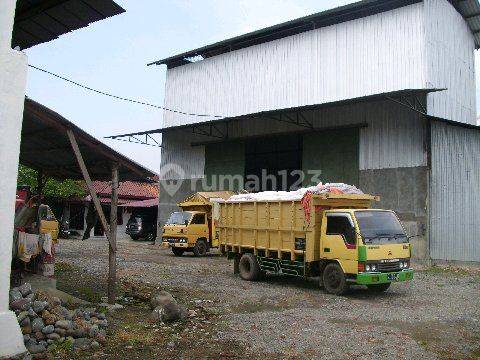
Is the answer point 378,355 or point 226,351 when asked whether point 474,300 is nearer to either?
point 378,355

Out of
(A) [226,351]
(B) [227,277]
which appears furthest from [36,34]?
(B) [227,277]

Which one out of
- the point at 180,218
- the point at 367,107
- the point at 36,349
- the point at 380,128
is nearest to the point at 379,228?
the point at 36,349

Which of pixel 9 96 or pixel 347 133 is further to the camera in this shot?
pixel 347 133

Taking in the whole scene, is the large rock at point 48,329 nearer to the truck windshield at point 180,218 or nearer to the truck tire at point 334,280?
the truck tire at point 334,280

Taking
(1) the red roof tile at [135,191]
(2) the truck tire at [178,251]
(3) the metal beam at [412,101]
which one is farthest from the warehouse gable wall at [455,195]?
(1) the red roof tile at [135,191]

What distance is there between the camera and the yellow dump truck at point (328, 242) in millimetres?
10516

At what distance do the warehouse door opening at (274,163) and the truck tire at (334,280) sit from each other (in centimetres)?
1091

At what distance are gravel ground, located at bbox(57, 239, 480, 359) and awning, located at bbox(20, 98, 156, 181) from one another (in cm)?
312

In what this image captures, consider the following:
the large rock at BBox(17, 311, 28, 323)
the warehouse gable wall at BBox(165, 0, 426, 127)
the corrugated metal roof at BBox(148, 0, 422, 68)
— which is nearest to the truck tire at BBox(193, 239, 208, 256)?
the warehouse gable wall at BBox(165, 0, 426, 127)

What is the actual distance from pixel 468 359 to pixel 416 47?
14.6 meters

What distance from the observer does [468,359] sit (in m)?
6.21

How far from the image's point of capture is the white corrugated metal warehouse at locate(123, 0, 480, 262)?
17.5 metres

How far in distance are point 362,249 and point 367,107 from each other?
35.5ft

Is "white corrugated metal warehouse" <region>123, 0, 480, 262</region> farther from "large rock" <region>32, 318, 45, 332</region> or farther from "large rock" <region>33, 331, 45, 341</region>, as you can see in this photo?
"large rock" <region>33, 331, 45, 341</region>
